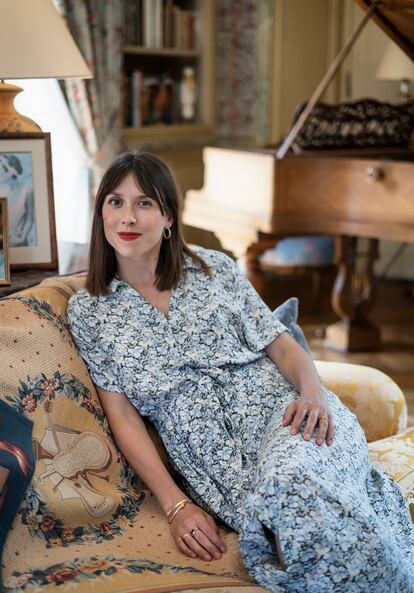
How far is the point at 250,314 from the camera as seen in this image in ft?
6.63

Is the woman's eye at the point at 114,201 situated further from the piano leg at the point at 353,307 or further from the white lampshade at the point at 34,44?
the piano leg at the point at 353,307

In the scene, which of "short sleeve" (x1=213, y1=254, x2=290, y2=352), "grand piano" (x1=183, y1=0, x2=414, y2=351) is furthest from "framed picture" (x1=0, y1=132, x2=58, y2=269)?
"grand piano" (x1=183, y1=0, x2=414, y2=351)

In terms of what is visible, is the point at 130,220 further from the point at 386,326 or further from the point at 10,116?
the point at 386,326

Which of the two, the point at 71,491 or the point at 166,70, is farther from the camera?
the point at 166,70

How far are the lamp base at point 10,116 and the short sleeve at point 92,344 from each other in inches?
19.1

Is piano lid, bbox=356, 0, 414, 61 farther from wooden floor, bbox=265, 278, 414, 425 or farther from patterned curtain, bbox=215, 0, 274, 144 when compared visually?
patterned curtain, bbox=215, 0, 274, 144

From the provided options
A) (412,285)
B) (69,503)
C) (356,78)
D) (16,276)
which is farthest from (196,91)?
(69,503)

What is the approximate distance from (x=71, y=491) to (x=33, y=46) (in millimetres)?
996

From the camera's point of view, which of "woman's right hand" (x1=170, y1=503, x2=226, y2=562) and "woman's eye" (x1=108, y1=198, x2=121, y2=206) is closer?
"woman's right hand" (x1=170, y1=503, x2=226, y2=562)

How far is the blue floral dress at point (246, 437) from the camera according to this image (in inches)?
57.3

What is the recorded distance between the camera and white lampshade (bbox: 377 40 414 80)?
16.7 ft

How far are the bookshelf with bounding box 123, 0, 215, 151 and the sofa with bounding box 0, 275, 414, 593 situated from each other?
10.0ft

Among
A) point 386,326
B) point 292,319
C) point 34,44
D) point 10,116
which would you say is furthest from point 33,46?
point 386,326

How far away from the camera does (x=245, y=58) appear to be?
17.6 ft
